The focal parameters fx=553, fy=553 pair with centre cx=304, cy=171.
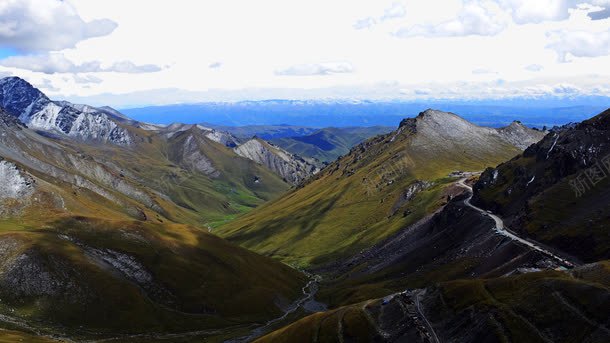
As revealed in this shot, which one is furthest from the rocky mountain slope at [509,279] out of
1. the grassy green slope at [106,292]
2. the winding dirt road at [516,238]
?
the grassy green slope at [106,292]

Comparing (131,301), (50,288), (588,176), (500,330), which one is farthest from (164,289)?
(588,176)

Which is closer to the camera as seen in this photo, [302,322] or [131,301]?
[302,322]

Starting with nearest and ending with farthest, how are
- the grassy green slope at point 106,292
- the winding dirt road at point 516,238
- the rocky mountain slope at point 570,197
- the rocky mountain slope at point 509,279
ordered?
the rocky mountain slope at point 509,279
the winding dirt road at point 516,238
the rocky mountain slope at point 570,197
the grassy green slope at point 106,292

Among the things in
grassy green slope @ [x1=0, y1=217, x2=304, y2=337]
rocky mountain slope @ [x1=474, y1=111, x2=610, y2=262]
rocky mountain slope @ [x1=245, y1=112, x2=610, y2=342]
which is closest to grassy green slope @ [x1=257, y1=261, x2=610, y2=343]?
rocky mountain slope @ [x1=245, y1=112, x2=610, y2=342]

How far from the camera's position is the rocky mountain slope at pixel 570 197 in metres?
140

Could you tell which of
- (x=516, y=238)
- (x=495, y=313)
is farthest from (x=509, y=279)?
(x=516, y=238)

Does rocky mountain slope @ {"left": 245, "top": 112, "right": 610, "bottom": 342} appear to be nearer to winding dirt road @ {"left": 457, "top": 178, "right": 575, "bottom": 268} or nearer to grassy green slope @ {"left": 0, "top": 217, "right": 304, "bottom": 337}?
winding dirt road @ {"left": 457, "top": 178, "right": 575, "bottom": 268}

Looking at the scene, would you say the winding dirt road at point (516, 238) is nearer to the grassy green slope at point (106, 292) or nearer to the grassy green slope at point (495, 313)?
the grassy green slope at point (495, 313)

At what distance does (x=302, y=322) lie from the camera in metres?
119

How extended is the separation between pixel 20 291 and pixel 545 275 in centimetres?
14089

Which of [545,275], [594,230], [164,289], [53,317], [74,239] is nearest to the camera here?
[545,275]

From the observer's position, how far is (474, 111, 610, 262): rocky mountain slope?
14038 centimetres

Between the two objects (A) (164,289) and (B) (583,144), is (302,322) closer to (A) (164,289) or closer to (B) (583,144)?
(A) (164,289)

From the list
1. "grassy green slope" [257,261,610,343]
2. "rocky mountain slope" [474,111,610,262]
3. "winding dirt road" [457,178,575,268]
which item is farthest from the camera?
"rocky mountain slope" [474,111,610,262]
